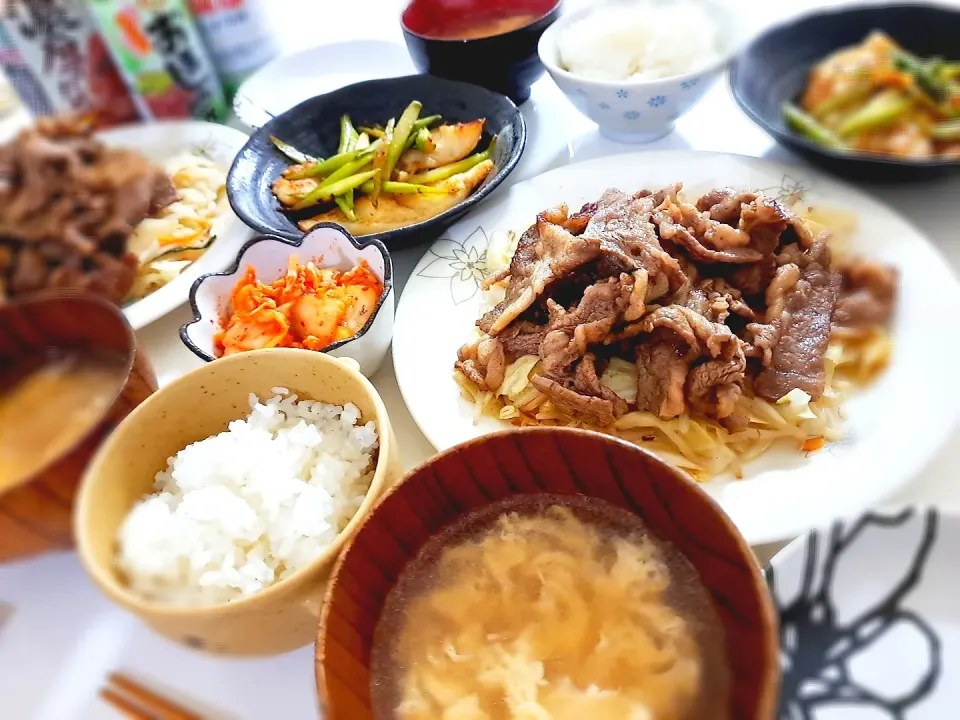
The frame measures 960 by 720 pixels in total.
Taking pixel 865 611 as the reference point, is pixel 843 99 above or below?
above

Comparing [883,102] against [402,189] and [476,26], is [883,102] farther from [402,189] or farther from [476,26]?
[476,26]

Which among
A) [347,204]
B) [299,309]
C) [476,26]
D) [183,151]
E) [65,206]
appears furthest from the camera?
[476,26]

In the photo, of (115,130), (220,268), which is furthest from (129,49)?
(220,268)

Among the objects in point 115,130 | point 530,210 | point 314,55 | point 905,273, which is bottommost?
point 530,210

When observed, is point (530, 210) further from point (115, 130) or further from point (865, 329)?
point (115, 130)

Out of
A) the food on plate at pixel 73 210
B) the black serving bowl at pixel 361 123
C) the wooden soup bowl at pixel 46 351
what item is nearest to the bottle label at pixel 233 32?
the food on plate at pixel 73 210

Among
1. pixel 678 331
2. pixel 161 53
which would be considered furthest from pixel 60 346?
pixel 678 331

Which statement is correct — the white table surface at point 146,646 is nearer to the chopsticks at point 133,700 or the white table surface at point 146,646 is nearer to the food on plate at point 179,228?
the chopsticks at point 133,700
